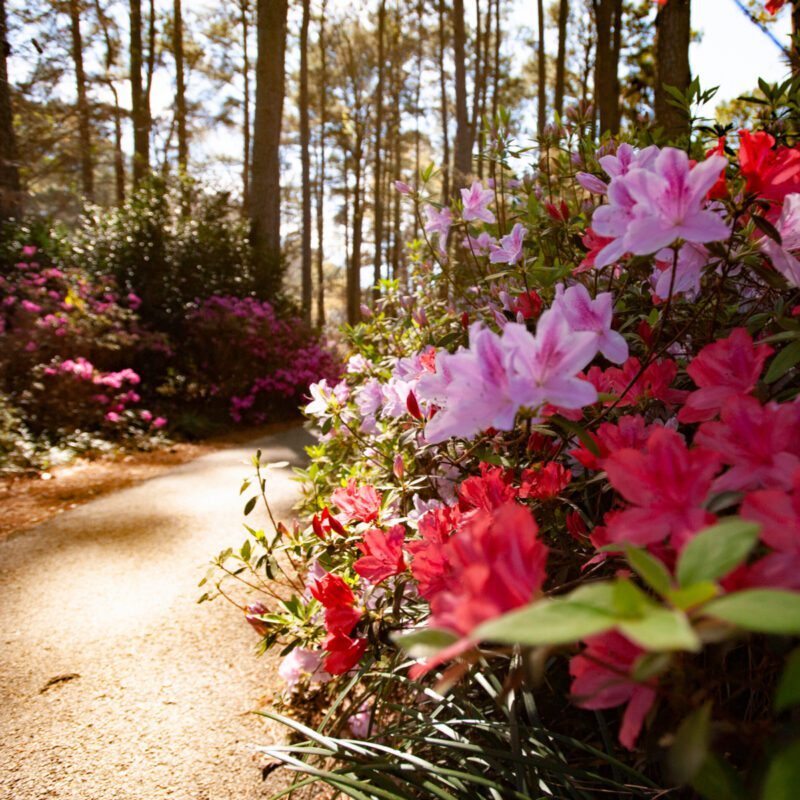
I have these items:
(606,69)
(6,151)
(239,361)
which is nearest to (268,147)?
(6,151)

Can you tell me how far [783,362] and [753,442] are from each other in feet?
0.62

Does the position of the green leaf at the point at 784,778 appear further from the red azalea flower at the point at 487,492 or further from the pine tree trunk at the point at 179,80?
the pine tree trunk at the point at 179,80

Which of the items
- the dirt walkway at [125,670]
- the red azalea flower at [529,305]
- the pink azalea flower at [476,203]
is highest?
the pink azalea flower at [476,203]

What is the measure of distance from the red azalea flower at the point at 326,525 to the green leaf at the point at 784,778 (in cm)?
85

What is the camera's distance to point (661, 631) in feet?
0.89

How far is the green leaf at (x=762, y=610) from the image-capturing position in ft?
0.87

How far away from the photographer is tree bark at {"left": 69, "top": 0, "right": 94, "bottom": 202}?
10.6 meters

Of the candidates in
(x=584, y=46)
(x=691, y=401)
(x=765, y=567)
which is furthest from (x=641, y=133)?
(x=584, y=46)

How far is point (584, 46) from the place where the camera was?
13203mm

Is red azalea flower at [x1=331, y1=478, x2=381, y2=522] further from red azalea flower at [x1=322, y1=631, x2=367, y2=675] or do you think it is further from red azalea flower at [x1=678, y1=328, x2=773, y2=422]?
red azalea flower at [x1=678, y1=328, x2=773, y2=422]

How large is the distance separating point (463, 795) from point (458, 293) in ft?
5.32

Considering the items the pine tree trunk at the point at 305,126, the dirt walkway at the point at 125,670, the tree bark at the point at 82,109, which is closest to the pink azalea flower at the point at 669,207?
the dirt walkway at the point at 125,670

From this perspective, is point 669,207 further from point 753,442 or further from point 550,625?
point 550,625

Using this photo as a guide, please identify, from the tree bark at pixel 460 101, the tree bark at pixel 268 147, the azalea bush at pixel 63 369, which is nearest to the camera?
the azalea bush at pixel 63 369
